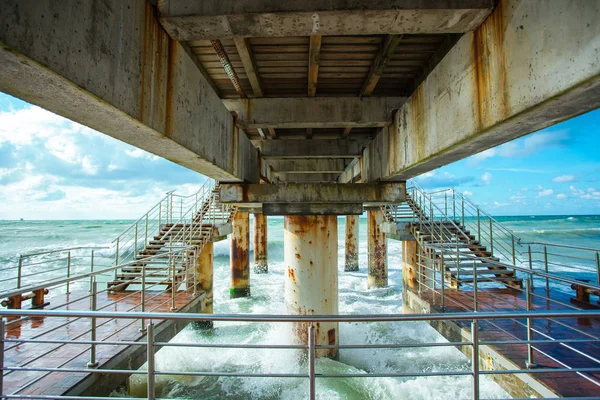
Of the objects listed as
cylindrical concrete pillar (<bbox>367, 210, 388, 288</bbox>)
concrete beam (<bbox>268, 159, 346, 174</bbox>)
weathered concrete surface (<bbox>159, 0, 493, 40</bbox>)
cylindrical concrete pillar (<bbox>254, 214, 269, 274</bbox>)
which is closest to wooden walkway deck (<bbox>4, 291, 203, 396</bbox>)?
weathered concrete surface (<bbox>159, 0, 493, 40</bbox>)

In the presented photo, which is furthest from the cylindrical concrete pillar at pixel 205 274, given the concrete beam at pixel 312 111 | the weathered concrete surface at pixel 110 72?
the weathered concrete surface at pixel 110 72

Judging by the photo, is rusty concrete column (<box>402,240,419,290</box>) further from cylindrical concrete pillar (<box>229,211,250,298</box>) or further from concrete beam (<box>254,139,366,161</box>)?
cylindrical concrete pillar (<box>229,211,250,298</box>)

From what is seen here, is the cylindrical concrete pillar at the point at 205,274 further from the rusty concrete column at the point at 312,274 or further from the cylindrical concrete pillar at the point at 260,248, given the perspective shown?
the cylindrical concrete pillar at the point at 260,248

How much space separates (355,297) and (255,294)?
242 inches

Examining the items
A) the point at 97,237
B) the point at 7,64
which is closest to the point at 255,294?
the point at 7,64

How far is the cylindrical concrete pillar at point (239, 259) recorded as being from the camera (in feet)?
59.3

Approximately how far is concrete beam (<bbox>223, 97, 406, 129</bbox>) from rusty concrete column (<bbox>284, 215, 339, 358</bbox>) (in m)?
4.09

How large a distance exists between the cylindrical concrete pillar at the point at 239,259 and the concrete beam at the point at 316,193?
10311 millimetres

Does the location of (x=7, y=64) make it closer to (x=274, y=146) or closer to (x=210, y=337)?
(x=274, y=146)

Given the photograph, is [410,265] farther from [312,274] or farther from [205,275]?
[205,275]

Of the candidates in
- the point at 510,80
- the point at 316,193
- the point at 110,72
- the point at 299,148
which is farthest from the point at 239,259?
the point at 510,80

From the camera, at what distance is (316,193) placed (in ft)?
27.0

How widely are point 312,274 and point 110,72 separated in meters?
7.78

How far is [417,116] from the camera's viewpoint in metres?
4.84
